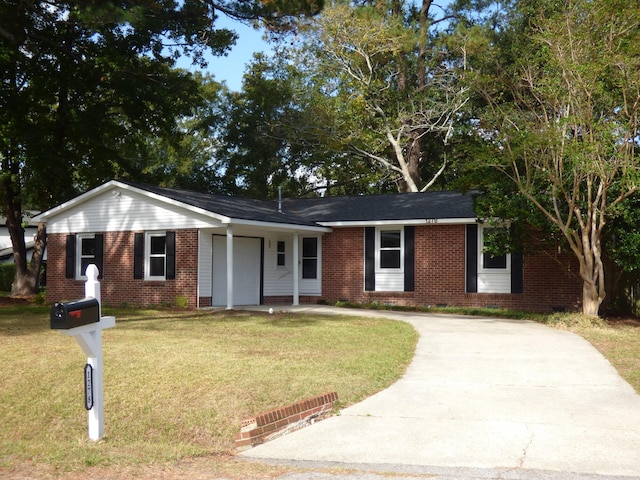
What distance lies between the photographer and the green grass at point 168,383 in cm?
669

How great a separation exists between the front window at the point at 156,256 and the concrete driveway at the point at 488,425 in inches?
454

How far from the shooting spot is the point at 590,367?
10.3 m

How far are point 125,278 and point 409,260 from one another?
8658mm

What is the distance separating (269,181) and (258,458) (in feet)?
111

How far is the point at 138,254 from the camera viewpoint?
2114 centimetres

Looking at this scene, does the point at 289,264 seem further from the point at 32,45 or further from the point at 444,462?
the point at 444,462

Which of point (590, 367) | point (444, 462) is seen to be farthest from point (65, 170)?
point (444, 462)

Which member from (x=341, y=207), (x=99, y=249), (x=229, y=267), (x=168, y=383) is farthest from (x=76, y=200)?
(x=168, y=383)

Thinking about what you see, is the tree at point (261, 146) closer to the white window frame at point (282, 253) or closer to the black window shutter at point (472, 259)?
the white window frame at point (282, 253)

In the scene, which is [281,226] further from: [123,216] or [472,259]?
[472,259]

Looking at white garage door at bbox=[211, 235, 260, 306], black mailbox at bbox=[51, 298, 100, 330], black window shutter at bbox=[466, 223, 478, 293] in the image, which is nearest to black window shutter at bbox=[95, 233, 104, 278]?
white garage door at bbox=[211, 235, 260, 306]

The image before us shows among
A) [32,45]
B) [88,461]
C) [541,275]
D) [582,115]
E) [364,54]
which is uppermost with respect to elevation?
[364,54]

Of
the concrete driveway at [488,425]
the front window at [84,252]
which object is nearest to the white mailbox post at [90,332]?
the concrete driveway at [488,425]

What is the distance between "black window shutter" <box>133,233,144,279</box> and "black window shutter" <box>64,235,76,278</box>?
252 centimetres
